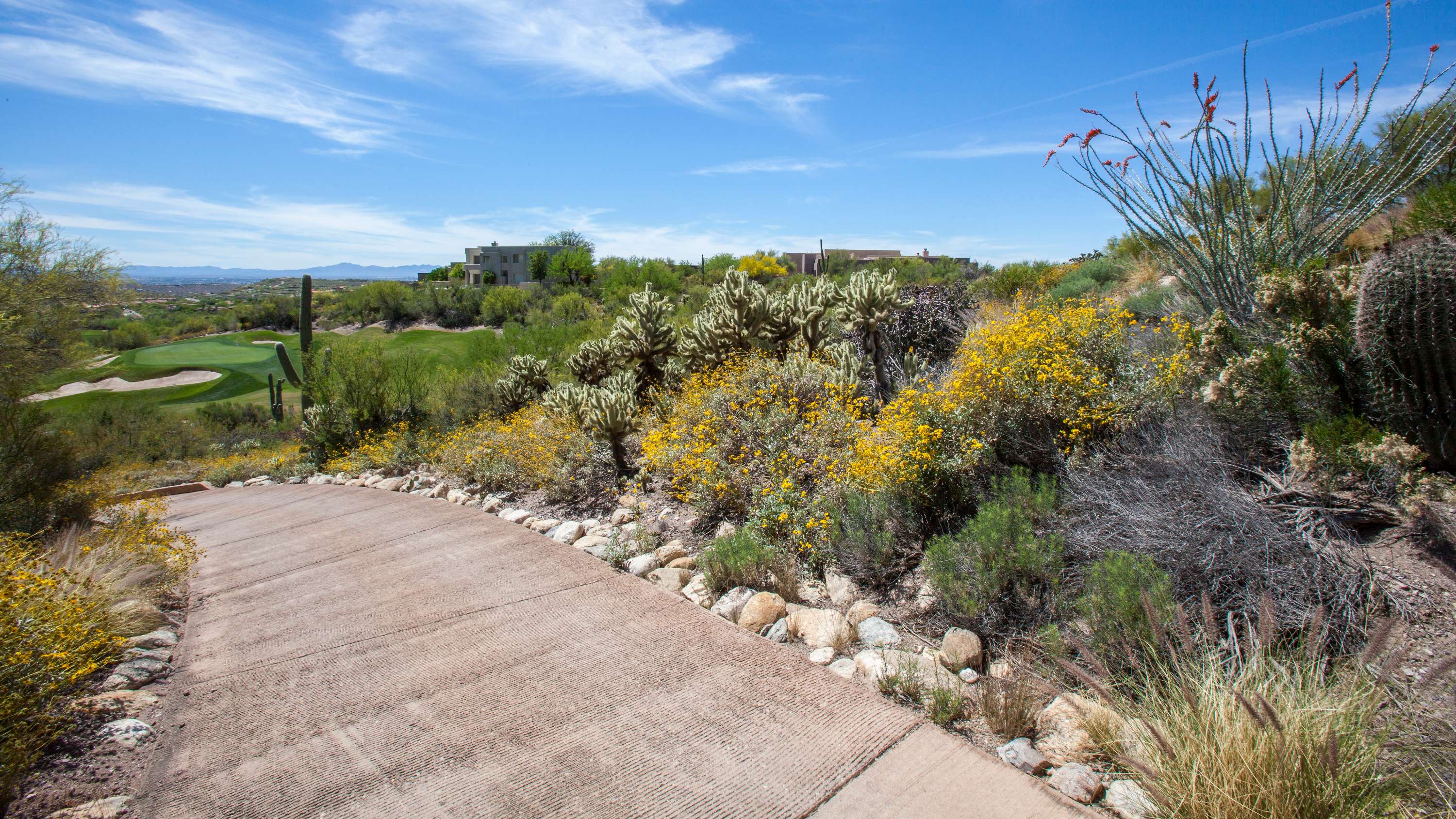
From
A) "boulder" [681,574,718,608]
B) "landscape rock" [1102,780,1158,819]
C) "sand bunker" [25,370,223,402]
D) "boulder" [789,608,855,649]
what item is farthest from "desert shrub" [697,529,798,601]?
"sand bunker" [25,370,223,402]

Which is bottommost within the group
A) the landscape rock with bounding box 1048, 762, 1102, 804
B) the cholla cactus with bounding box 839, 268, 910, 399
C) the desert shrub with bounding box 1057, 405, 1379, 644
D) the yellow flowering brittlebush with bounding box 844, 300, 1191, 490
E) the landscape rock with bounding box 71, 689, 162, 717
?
the landscape rock with bounding box 71, 689, 162, 717

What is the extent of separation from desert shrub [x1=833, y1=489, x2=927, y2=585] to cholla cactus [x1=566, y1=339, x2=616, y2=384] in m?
6.32

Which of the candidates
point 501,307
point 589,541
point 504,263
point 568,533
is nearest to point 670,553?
point 589,541

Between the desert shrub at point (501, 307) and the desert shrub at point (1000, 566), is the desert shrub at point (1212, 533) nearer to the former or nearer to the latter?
the desert shrub at point (1000, 566)

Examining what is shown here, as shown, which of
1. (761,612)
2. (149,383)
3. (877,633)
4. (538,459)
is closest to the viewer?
(877,633)

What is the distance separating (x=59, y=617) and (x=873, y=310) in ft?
25.7

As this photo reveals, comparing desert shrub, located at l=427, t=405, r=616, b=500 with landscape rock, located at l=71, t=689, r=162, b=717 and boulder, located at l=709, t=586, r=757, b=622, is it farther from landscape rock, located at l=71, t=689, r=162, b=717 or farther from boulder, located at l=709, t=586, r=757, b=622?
landscape rock, located at l=71, t=689, r=162, b=717

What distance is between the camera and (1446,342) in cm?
388

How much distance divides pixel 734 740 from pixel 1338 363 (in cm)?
436

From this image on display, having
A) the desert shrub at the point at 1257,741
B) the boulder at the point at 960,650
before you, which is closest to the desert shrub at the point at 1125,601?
the desert shrub at the point at 1257,741

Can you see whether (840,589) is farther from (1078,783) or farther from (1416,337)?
(1416,337)

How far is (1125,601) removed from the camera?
138 inches

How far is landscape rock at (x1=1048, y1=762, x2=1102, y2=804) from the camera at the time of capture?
2896 mm

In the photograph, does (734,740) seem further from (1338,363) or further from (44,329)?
(44,329)
